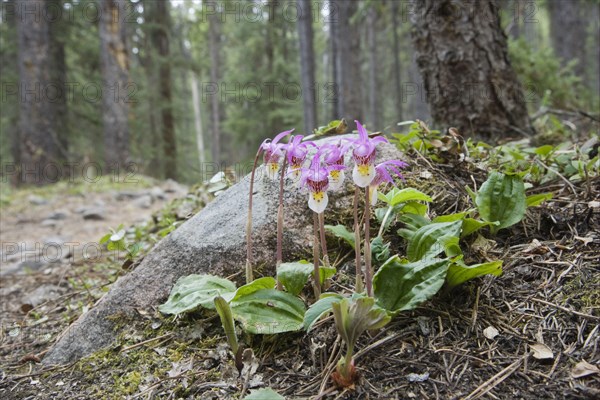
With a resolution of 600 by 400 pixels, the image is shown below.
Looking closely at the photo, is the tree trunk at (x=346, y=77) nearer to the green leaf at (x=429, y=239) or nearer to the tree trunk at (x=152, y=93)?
the tree trunk at (x=152, y=93)

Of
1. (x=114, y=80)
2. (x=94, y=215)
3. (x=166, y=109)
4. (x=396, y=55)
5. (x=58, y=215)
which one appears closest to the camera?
(x=94, y=215)

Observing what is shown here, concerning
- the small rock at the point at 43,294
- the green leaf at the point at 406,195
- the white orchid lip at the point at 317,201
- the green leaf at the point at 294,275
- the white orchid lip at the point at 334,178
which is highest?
the white orchid lip at the point at 334,178

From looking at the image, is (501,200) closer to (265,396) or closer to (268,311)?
(268,311)

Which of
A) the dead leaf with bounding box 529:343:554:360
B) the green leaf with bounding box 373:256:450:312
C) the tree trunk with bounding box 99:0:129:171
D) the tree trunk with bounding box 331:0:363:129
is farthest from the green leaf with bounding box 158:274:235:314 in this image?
the tree trunk with bounding box 331:0:363:129

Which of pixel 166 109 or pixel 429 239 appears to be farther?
pixel 166 109

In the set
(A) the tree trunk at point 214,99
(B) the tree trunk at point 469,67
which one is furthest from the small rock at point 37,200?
(A) the tree trunk at point 214,99

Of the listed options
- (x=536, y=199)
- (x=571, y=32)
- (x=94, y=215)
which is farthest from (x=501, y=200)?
(x=571, y=32)

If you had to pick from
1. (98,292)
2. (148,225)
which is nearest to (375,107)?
(148,225)

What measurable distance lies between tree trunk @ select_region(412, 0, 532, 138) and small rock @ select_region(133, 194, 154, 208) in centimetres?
437

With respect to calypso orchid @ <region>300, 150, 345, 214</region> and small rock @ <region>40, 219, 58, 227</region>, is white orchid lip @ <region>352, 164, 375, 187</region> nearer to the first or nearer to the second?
calypso orchid @ <region>300, 150, 345, 214</region>

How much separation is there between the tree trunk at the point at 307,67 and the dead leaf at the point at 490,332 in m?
8.08

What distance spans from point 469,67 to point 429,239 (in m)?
2.34

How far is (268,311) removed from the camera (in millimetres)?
1674

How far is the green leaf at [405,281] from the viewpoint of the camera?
5.11 feet
